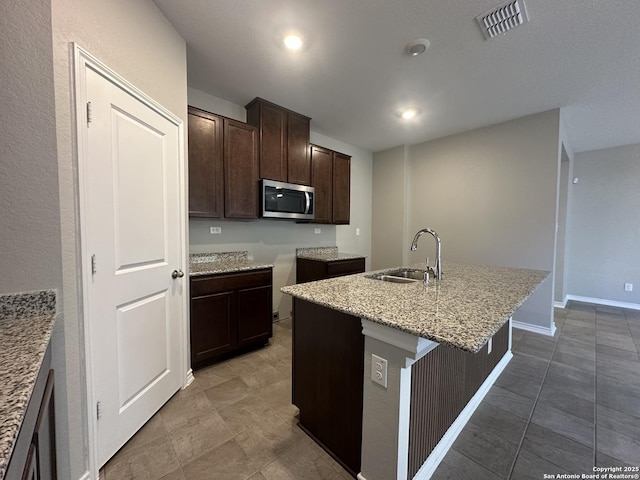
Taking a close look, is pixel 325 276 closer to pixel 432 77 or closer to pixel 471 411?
pixel 471 411

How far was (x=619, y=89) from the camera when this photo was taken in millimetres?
2477

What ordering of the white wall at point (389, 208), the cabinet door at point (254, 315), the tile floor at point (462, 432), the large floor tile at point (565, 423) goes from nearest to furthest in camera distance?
1. the tile floor at point (462, 432)
2. the large floor tile at point (565, 423)
3. the cabinet door at point (254, 315)
4. the white wall at point (389, 208)

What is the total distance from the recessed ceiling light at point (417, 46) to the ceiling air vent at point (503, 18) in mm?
335

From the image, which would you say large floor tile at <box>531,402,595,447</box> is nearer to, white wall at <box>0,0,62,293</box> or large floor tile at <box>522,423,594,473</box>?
large floor tile at <box>522,423,594,473</box>

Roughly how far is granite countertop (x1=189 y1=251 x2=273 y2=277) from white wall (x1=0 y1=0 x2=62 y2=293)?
3.53 ft

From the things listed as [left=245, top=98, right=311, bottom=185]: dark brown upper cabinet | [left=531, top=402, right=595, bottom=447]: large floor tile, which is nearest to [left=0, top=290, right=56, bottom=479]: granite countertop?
[left=245, top=98, right=311, bottom=185]: dark brown upper cabinet

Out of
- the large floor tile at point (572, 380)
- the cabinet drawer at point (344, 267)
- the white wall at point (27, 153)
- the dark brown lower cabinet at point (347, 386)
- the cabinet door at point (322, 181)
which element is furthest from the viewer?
the cabinet door at point (322, 181)

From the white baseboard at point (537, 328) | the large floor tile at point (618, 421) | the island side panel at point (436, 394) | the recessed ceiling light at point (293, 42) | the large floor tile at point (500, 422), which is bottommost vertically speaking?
the large floor tile at point (500, 422)

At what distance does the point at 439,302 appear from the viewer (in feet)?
4.08

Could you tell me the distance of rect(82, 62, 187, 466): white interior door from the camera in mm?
1273

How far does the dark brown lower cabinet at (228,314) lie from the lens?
216cm

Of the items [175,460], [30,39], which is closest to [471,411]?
[175,460]

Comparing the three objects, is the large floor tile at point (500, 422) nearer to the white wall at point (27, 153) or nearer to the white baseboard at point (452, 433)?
the white baseboard at point (452, 433)

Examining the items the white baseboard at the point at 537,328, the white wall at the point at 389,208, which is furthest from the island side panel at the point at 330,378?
the white wall at the point at 389,208
